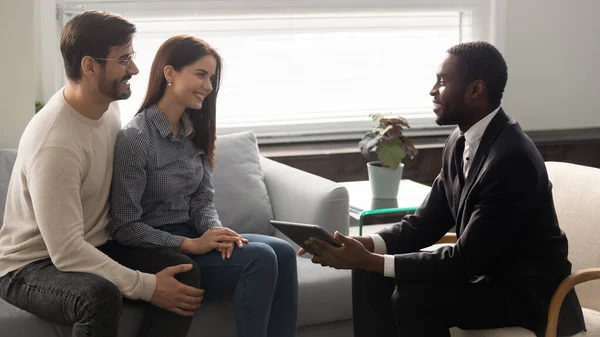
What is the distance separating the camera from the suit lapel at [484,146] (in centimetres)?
248

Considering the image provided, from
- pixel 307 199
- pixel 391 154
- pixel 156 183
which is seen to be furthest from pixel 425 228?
pixel 391 154

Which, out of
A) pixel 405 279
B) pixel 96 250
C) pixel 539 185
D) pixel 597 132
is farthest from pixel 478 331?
pixel 597 132

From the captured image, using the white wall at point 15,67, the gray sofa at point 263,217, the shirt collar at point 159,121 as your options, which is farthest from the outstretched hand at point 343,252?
the white wall at point 15,67

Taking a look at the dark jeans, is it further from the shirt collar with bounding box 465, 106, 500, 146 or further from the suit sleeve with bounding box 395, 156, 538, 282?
the shirt collar with bounding box 465, 106, 500, 146

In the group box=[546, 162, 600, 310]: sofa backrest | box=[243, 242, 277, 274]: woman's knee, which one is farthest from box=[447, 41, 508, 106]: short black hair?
box=[243, 242, 277, 274]: woman's knee

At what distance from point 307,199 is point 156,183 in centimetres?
71

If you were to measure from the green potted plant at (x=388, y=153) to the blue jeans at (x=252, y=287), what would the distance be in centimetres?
104

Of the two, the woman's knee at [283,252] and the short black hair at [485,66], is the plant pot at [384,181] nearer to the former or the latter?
the woman's knee at [283,252]

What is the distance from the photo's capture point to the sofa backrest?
2.72 m

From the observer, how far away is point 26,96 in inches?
138

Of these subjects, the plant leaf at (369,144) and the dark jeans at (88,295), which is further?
the plant leaf at (369,144)

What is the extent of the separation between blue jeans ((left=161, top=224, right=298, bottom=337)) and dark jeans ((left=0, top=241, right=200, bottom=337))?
0.09 metres

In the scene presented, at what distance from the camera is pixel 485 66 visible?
250cm

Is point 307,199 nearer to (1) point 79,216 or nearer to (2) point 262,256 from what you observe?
(2) point 262,256
